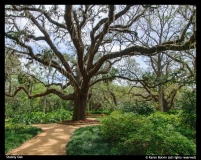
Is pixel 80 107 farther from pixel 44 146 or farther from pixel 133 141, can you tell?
pixel 133 141

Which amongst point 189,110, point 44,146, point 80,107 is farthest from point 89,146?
point 80,107

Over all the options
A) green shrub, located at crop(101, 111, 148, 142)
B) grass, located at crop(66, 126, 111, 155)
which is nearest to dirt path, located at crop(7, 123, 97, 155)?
grass, located at crop(66, 126, 111, 155)

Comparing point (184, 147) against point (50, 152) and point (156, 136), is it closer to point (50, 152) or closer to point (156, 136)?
point (156, 136)

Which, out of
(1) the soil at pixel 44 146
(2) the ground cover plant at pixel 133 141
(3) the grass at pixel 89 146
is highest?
(2) the ground cover plant at pixel 133 141

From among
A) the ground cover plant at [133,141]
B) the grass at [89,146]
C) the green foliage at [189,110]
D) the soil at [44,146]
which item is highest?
the green foliage at [189,110]

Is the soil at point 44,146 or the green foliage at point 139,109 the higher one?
the green foliage at point 139,109

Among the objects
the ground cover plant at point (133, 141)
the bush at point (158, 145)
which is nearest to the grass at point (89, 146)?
the ground cover plant at point (133, 141)

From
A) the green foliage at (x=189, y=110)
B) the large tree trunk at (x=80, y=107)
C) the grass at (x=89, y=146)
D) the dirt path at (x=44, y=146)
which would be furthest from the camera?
the large tree trunk at (x=80, y=107)

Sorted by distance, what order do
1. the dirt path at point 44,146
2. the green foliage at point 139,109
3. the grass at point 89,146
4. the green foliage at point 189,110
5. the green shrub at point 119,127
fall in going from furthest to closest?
the green foliage at point 139,109 < the green foliage at point 189,110 < the green shrub at point 119,127 < the dirt path at point 44,146 < the grass at point 89,146

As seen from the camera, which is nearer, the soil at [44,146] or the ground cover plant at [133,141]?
the ground cover plant at [133,141]

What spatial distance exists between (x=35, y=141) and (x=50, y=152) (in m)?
1.69

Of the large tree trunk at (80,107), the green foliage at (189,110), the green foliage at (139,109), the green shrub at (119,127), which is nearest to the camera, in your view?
the green shrub at (119,127)

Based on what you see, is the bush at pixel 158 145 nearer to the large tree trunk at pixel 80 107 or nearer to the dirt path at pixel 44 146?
the dirt path at pixel 44 146

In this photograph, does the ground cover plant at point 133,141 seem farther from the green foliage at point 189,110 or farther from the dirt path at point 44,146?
the dirt path at point 44,146
